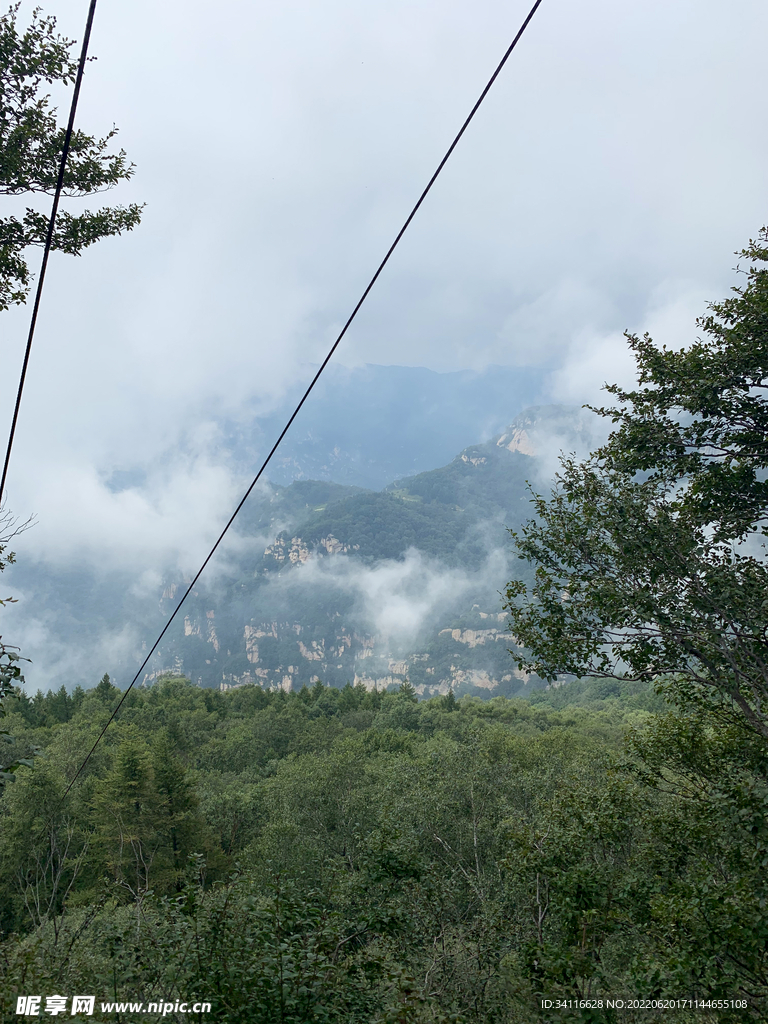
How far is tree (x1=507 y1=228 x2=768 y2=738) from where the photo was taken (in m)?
7.13

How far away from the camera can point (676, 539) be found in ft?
25.1

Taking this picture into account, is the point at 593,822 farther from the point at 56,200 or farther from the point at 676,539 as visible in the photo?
the point at 56,200

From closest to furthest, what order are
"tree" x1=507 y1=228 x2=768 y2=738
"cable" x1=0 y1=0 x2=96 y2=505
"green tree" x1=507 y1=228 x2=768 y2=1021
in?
"cable" x1=0 y1=0 x2=96 y2=505 → "green tree" x1=507 y1=228 x2=768 y2=1021 → "tree" x1=507 y1=228 x2=768 y2=738

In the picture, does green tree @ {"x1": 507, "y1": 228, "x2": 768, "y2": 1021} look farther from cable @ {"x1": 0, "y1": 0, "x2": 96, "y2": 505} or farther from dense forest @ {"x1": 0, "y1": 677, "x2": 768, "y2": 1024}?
cable @ {"x1": 0, "y1": 0, "x2": 96, "y2": 505}

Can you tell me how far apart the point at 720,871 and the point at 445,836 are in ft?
63.6

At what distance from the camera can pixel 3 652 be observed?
558cm

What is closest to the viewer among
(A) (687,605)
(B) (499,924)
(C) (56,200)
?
(C) (56,200)

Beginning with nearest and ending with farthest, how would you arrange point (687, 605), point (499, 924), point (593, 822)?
point (687, 605) < point (593, 822) < point (499, 924)

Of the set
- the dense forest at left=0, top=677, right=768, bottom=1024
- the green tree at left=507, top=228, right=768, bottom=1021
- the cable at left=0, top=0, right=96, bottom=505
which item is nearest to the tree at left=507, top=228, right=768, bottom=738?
the green tree at left=507, top=228, right=768, bottom=1021

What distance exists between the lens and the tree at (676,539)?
7129mm

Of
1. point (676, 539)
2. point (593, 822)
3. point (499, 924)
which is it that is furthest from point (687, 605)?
point (499, 924)

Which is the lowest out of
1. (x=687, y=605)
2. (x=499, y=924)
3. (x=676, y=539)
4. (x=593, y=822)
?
(x=499, y=924)

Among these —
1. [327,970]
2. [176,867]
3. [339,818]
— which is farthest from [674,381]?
[176,867]

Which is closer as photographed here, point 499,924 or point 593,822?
point 593,822
